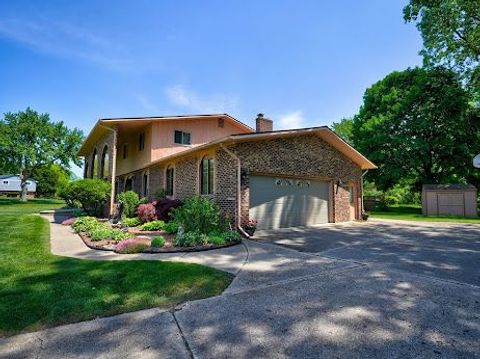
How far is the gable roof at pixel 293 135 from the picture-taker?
10.6 metres

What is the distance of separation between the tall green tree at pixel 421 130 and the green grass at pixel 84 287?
25024 millimetres

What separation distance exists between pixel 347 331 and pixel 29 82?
626 inches

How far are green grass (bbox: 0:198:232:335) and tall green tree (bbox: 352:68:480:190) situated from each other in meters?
25.0

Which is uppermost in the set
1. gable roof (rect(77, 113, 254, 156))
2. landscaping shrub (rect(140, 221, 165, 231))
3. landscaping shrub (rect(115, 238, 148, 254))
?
gable roof (rect(77, 113, 254, 156))

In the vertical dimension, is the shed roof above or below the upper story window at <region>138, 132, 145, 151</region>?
below

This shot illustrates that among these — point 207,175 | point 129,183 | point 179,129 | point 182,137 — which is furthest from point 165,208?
point 129,183

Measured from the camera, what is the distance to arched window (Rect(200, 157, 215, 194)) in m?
12.4

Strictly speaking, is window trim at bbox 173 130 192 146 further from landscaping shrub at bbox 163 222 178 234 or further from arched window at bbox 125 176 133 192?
landscaping shrub at bbox 163 222 178 234

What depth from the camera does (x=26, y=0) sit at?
8.74 meters

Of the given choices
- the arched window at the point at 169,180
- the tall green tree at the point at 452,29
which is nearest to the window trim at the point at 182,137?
the arched window at the point at 169,180

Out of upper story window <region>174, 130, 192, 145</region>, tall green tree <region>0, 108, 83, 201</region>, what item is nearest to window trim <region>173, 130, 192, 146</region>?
upper story window <region>174, 130, 192, 145</region>

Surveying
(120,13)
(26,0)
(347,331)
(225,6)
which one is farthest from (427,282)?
(26,0)

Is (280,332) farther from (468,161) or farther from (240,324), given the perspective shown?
(468,161)

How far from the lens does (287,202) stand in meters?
12.7
